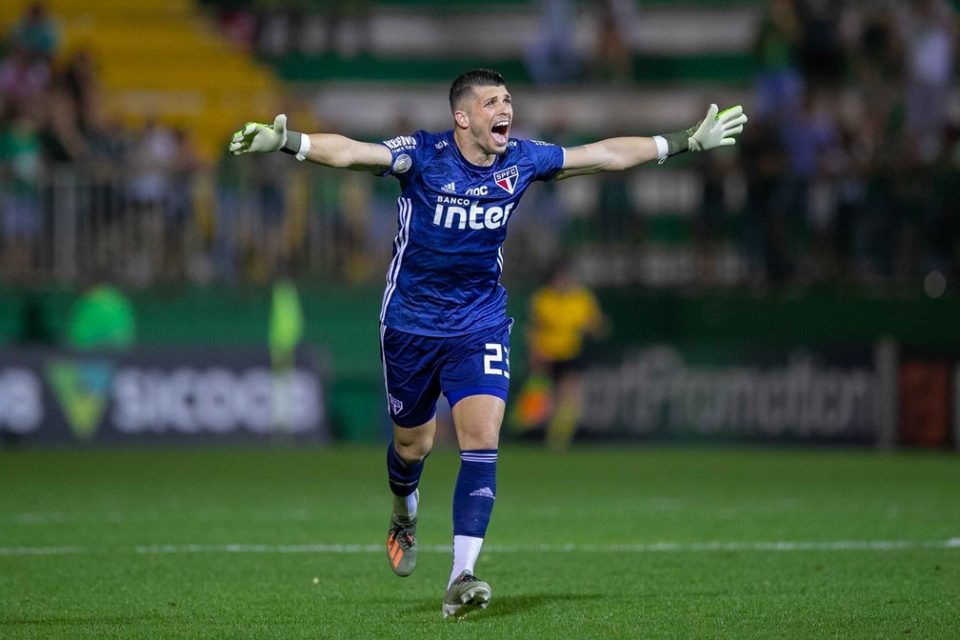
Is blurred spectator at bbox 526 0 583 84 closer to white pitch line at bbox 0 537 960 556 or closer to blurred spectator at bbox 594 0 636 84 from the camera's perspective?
blurred spectator at bbox 594 0 636 84

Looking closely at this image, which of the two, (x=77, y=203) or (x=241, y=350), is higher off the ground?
(x=77, y=203)

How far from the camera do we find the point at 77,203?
21484mm

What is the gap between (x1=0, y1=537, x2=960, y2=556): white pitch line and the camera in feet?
35.0

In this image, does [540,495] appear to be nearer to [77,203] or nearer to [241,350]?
[241,350]

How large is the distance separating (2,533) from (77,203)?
10315 mm

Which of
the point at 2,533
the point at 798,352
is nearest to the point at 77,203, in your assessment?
the point at 798,352

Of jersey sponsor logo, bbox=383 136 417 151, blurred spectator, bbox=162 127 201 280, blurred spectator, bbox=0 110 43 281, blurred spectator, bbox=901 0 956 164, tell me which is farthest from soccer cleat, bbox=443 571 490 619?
blurred spectator, bbox=901 0 956 164

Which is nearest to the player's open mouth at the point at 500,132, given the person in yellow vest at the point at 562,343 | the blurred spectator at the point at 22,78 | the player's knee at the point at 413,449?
the player's knee at the point at 413,449

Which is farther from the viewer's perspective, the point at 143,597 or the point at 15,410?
the point at 15,410

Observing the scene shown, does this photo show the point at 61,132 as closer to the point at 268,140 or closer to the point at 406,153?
the point at 406,153

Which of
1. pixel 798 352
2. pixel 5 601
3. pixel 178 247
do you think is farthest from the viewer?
pixel 178 247

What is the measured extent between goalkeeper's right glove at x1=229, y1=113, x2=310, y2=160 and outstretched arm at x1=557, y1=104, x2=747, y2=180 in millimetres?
1469

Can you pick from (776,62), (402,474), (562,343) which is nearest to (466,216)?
(402,474)

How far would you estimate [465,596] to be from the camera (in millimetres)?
7691
